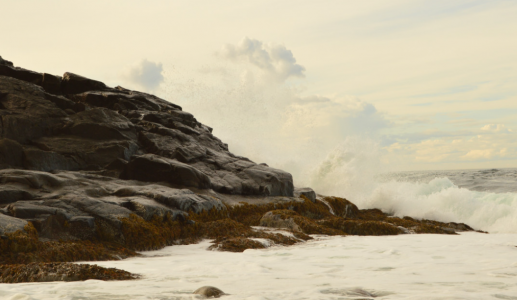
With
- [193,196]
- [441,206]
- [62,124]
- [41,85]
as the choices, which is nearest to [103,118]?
[62,124]

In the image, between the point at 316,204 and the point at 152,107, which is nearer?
the point at 316,204

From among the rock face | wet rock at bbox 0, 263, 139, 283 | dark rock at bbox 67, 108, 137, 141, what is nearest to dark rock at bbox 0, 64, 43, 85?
the rock face

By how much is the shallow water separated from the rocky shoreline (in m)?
0.62

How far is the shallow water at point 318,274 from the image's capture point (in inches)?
171

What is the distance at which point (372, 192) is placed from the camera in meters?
20.4

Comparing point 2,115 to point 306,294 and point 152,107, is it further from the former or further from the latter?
point 306,294

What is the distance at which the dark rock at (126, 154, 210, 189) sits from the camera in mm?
12859

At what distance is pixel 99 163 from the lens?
13812mm

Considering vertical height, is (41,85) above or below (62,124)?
above

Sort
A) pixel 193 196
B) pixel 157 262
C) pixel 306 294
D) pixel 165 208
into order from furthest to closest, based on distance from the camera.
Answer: pixel 193 196, pixel 165 208, pixel 157 262, pixel 306 294

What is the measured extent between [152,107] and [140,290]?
16.0 metres

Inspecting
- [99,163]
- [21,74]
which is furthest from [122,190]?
[21,74]

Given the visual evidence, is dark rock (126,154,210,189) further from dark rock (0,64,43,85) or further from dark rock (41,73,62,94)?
dark rock (0,64,43,85)

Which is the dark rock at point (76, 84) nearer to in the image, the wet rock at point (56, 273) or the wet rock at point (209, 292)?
the wet rock at point (56, 273)
